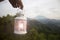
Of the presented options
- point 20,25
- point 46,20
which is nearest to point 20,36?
point 20,25

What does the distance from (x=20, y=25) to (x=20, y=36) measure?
138mm

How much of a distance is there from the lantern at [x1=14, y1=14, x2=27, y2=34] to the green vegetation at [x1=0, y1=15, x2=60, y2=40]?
45mm

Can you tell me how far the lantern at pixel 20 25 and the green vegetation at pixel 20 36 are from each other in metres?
0.05

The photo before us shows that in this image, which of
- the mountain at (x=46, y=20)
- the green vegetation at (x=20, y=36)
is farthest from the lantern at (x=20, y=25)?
the mountain at (x=46, y=20)

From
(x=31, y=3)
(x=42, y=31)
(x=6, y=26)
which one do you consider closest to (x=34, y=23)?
(x=42, y=31)

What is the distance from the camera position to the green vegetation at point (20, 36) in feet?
5.13

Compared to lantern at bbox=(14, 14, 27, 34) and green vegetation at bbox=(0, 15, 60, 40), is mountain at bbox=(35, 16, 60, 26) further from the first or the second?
lantern at bbox=(14, 14, 27, 34)

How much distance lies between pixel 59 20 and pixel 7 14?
0.66 m

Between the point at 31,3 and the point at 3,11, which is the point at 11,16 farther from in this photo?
the point at 31,3

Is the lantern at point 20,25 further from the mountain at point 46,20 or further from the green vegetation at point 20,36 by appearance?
the mountain at point 46,20

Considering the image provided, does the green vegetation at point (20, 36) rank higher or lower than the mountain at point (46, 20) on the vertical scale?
lower

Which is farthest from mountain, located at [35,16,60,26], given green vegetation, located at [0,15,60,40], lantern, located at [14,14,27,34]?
lantern, located at [14,14,27,34]

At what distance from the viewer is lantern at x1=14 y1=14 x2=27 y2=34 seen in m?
1.59

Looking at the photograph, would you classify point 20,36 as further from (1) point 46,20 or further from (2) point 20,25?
(1) point 46,20
